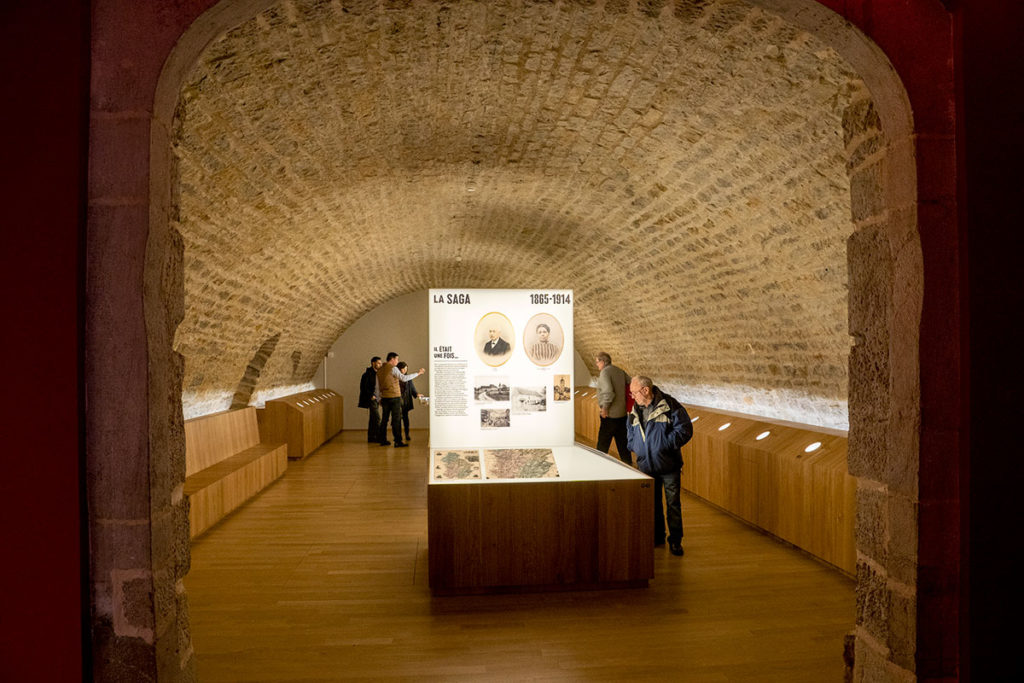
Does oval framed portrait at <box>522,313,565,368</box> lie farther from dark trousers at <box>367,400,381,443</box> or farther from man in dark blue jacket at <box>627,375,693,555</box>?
dark trousers at <box>367,400,381,443</box>

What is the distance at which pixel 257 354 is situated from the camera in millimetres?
9375

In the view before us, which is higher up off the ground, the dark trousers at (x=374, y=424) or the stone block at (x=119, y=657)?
the stone block at (x=119, y=657)

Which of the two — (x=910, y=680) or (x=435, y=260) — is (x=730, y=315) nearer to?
(x=910, y=680)

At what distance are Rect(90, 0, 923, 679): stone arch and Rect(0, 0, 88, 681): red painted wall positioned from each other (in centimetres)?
12

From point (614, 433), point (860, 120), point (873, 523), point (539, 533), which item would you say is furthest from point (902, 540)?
point (614, 433)

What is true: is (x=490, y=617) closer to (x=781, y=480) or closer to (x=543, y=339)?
(x=543, y=339)

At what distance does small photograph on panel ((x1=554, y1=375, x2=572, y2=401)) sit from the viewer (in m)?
5.12

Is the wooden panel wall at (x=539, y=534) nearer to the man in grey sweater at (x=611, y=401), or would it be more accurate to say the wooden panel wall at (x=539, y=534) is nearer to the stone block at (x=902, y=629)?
the stone block at (x=902, y=629)

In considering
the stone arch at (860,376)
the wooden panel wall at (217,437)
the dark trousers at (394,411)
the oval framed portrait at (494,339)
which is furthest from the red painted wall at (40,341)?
the dark trousers at (394,411)

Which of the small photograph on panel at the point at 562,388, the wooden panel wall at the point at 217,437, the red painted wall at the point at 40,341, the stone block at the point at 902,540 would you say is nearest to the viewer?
the red painted wall at the point at 40,341

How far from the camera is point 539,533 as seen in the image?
413cm

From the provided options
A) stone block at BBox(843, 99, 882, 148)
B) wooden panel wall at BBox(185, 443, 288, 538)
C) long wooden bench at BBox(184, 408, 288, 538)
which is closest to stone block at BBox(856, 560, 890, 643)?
stone block at BBox(843, 99, 882, 148)

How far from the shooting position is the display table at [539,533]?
13.4ft

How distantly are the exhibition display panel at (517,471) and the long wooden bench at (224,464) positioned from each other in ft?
7.48
